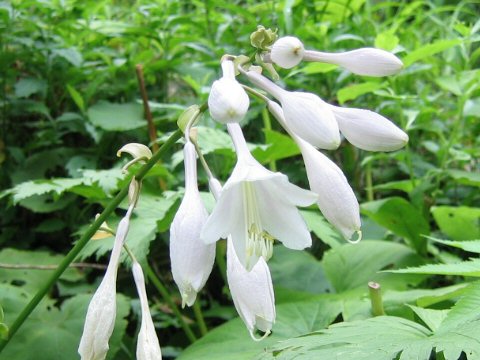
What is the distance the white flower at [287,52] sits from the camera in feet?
3.06

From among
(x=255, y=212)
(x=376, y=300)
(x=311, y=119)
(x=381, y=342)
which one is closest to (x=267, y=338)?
(x=376, y=300)

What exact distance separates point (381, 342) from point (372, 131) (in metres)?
0.33

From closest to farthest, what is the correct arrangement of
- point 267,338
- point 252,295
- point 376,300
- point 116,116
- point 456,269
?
point 252,295, point 456,269, point 376,300, point 267,338, point 116,116

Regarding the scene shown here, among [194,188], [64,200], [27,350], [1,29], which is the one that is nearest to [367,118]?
[194,188]

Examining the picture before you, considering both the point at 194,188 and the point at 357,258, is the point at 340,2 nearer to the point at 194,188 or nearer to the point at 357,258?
the point at 357,258

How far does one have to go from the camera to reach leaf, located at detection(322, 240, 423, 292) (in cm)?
188

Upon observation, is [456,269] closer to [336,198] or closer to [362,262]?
[336,198]

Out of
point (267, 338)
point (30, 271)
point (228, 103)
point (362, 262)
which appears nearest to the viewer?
point (228, 103)

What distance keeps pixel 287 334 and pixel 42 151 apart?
1.50 meters

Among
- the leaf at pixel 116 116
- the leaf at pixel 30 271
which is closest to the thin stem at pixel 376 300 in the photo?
the leaf at pixel 30 271

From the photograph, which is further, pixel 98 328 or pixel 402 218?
pixel 402 218

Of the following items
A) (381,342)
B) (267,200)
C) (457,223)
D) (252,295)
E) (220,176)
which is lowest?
(457,223)

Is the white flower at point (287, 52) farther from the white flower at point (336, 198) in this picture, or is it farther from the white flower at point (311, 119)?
the white flower at point (336, 198)

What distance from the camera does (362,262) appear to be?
1.93 meters
